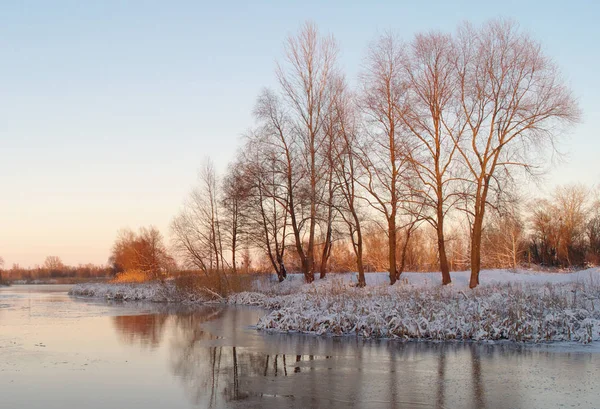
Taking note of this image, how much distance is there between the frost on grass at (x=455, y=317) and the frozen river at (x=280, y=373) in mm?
878

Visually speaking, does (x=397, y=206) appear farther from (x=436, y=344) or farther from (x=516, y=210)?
(x=436, y=344)

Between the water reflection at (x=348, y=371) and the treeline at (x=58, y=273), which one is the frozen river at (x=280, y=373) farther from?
the treeline at (x=58, y=273)

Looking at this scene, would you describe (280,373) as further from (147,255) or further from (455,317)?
(147,255)

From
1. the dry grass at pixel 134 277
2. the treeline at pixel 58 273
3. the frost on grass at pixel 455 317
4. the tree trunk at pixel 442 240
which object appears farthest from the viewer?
the treeline at pixel 58 273

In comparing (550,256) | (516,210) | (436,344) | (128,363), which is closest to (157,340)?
(128,363)

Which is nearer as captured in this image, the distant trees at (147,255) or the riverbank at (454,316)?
the riverbank at (454,316)

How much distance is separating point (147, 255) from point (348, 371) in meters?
55.4

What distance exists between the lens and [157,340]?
17.0 meters

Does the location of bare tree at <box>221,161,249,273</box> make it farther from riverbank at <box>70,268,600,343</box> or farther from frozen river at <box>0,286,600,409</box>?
frozen river at <box>0,286,600,409</box>

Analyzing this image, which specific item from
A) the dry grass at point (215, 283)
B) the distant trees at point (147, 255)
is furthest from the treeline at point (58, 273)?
the dry grass at point (215, 283)

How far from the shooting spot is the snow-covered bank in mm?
38219

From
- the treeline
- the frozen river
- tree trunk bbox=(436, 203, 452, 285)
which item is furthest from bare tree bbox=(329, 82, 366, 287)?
the treeline

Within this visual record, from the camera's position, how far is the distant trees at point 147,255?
158 feet

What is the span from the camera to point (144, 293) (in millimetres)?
44125
